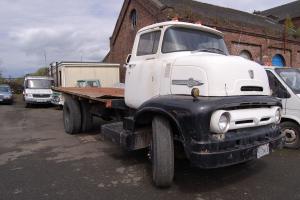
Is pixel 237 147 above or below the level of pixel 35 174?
above

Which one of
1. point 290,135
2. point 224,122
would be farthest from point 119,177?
point 290,135

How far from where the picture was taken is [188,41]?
18.9 ft

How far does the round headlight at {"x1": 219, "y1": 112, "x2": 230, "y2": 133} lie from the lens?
4293 mm

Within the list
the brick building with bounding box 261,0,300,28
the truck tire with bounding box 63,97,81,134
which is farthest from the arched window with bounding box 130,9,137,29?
the brick building with bounding box 261,0,300,28

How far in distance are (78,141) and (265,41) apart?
52.8 feet

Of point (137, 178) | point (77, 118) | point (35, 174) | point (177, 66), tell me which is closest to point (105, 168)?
point (137, 178)

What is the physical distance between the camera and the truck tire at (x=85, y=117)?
9602 millimetres

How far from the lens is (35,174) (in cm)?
582

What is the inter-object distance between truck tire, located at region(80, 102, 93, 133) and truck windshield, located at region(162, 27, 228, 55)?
4.52 metres

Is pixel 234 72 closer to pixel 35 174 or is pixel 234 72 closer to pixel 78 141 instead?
pixel 35 174

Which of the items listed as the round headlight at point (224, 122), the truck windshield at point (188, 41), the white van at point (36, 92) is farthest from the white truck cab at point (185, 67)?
the white van at point (36, 92)

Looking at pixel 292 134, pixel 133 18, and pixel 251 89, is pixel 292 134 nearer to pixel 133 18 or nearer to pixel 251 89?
pixel 251 89

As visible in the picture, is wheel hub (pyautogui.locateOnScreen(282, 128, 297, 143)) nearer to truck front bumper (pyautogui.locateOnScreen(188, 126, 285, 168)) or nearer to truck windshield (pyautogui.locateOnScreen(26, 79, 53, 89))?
truck front bumper (pyautogui.locateOnScreen(188, 126, 285, 168))

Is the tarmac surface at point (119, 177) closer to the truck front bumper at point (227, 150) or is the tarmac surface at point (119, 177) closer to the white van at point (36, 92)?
the truck front bumper at point (227, 150)
